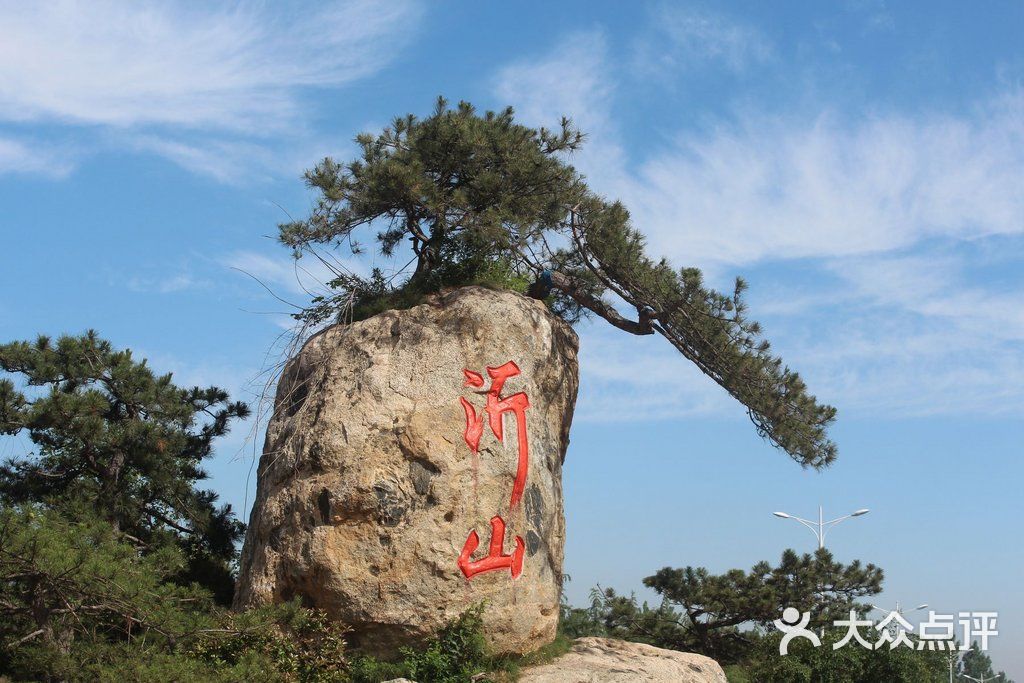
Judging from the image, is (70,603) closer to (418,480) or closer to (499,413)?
(418,480)

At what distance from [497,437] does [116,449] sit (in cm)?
509

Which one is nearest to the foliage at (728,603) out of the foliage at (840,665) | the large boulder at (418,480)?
the foliage at (840,665)

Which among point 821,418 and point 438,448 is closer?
point 438,448

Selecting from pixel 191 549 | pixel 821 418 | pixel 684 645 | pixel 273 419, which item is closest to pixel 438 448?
pixel 273 419

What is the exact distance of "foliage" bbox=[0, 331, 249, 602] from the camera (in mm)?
13039

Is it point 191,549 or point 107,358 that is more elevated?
point 107,358

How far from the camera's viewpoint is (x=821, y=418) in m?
14.9

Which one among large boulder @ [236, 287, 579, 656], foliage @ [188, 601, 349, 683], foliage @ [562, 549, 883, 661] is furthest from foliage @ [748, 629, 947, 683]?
foliage @ [188, 601, 349, 683]

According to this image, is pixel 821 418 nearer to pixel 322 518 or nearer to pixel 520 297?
pixel 520 297

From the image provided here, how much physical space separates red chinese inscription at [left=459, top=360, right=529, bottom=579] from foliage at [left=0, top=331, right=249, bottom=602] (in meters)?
3.82

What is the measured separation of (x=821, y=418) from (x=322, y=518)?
7.29m

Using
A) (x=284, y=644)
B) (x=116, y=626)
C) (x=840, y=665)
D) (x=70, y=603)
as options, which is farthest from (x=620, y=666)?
(x=70, y=603)

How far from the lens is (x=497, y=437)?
12.4 meters

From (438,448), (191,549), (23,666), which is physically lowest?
→ (23,666)
